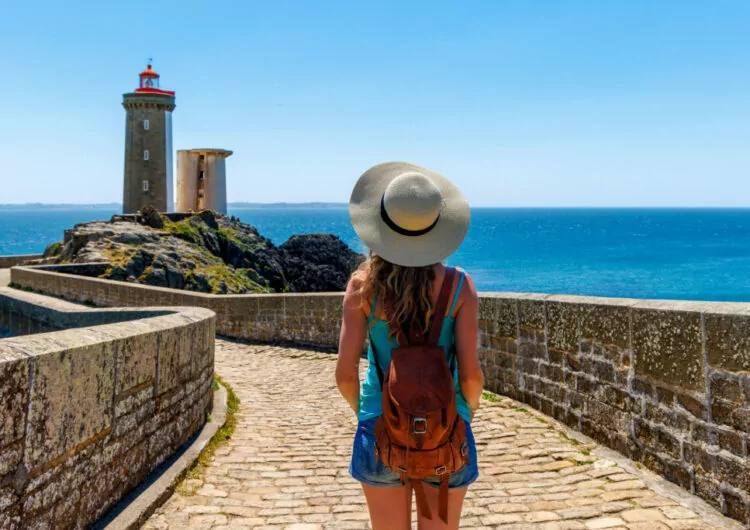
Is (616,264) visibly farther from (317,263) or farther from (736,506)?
(736,506)

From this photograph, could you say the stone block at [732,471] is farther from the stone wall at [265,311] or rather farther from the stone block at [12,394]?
the stone wall at [265,311]

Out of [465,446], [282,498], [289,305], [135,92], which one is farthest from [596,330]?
[135,92]

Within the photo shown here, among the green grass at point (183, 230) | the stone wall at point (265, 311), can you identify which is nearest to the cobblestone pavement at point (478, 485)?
the stone wall at point (265, 311)

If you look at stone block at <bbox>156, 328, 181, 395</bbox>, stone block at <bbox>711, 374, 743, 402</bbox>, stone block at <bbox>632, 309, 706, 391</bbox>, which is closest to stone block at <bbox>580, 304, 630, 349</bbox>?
stone block at <bbox>632, 309, 706, 391</bbox>

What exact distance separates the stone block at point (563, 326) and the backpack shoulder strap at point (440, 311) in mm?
3584

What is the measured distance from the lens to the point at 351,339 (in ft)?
8.43

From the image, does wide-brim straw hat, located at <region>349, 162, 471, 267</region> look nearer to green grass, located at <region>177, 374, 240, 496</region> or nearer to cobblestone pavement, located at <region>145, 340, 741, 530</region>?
cobblestone pavement, located at <region>145, 340, 741, 530</region>

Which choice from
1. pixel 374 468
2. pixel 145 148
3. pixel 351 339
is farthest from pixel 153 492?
pixel 145 148

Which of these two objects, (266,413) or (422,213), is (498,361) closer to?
(266,413)

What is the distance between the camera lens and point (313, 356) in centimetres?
1136

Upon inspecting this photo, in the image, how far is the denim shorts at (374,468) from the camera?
255cm

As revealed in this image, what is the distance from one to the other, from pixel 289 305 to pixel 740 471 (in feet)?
30.6

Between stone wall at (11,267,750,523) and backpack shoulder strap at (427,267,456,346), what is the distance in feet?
7.69

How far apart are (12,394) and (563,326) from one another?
4372 mm
